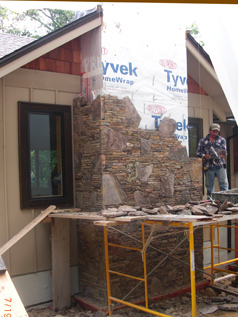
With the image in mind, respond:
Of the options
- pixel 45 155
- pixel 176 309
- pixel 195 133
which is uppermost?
pixel 195 133

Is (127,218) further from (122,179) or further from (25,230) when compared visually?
(25,230)

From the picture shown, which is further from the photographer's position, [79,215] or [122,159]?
[122,159]

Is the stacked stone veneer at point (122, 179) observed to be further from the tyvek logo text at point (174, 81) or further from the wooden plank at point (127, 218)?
the wooden plank at point (127, 218)

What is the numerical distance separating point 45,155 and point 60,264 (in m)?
2.02

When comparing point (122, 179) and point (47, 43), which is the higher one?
point (47, 43)

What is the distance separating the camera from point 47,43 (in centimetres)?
668

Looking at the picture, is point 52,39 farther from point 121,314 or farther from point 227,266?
point 227,266

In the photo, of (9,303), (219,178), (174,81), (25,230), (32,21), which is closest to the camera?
(9,303)

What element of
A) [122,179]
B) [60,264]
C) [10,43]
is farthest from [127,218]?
[10,43]

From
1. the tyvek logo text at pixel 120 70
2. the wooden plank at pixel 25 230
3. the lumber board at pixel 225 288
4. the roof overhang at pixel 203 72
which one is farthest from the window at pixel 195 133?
the wooden plank at pixel 25 230

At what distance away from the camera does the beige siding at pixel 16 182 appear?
6910 millimetres

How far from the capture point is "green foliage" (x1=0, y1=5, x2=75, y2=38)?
27406 mm

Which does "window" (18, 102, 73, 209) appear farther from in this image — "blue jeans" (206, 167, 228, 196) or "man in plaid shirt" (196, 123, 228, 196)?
"blue jeans" (206, 167, 228, 196)

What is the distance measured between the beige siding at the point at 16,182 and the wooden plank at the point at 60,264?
0.89 ft
